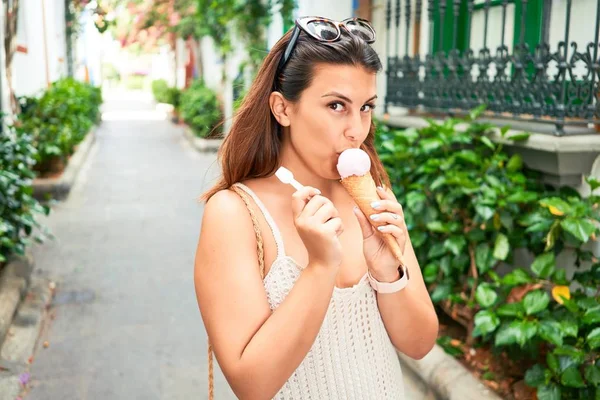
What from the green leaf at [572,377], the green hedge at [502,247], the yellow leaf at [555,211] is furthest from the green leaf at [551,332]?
the yellow leaf at [555,211]

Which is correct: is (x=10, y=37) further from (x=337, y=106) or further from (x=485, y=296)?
(x=337, y=106)

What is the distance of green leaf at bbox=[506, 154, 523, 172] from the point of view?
153 inches

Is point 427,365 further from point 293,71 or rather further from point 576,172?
point 293,71

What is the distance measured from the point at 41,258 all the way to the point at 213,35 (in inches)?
428

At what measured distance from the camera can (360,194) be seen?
1.67 m

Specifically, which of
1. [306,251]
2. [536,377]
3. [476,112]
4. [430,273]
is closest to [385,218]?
[306,251]

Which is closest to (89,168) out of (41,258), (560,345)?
(41,258)

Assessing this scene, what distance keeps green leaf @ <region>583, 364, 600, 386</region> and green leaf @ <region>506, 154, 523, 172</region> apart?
135 cm

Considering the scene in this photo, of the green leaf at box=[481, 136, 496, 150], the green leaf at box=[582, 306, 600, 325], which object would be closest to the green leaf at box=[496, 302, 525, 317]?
the green leaf at box=[582, 306, 600, 325]

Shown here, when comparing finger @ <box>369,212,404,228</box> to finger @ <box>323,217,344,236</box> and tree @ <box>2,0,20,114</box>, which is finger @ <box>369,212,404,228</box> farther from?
tree @ <box>2,0,20,114</box>

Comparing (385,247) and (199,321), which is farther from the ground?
(385,247)

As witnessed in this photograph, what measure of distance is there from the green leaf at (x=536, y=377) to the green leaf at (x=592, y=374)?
0.75 ft

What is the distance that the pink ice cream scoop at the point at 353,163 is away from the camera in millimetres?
1646

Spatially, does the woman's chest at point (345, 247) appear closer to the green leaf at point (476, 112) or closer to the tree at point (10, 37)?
the green leaf at point (476, 112)
